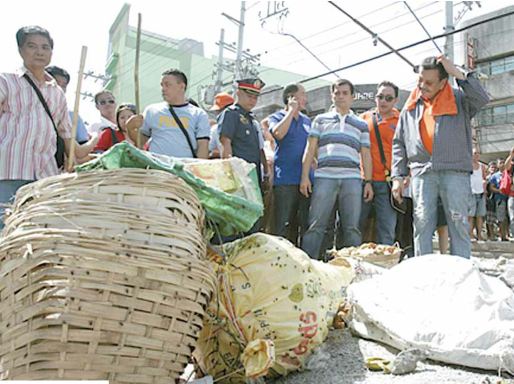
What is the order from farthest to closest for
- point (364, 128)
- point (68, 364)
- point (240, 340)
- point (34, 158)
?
point (364, 128) → point (34, 158) → point (240, 340) → point (68, 364)

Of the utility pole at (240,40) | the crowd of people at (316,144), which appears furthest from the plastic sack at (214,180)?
the utility pole at (240,40)

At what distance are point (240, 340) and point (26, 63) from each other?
6.73 ft

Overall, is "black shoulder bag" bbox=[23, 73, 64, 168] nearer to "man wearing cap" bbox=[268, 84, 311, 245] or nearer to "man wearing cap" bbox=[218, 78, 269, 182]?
"man wearing cap" bbox=[218, 78, 269, 182]

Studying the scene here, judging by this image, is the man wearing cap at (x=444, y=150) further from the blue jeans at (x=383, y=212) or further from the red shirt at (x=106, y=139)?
the red shirt at (x=106, y=139)

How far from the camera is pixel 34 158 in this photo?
8.71 ft

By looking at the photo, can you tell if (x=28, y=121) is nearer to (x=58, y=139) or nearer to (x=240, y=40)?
(x=58, y=139)

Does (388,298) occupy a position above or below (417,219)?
below

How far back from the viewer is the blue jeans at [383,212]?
14.0 ft

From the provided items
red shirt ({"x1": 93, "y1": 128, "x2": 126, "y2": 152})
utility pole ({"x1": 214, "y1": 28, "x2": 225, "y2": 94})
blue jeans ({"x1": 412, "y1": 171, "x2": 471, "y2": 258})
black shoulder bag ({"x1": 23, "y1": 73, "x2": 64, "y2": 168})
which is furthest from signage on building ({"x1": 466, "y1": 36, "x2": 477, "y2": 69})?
black shoulder bag ({"x1": 23, "y1": 73, "x2": 64, "y2": 168})

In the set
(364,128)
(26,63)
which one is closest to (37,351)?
(26,63)

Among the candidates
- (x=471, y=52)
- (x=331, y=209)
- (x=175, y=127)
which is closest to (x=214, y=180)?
(x=175, y=127)

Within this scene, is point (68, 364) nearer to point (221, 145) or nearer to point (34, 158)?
point (34, 158)

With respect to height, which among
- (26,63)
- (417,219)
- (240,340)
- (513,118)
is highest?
(513,118)

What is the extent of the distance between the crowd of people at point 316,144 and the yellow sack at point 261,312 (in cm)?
95
